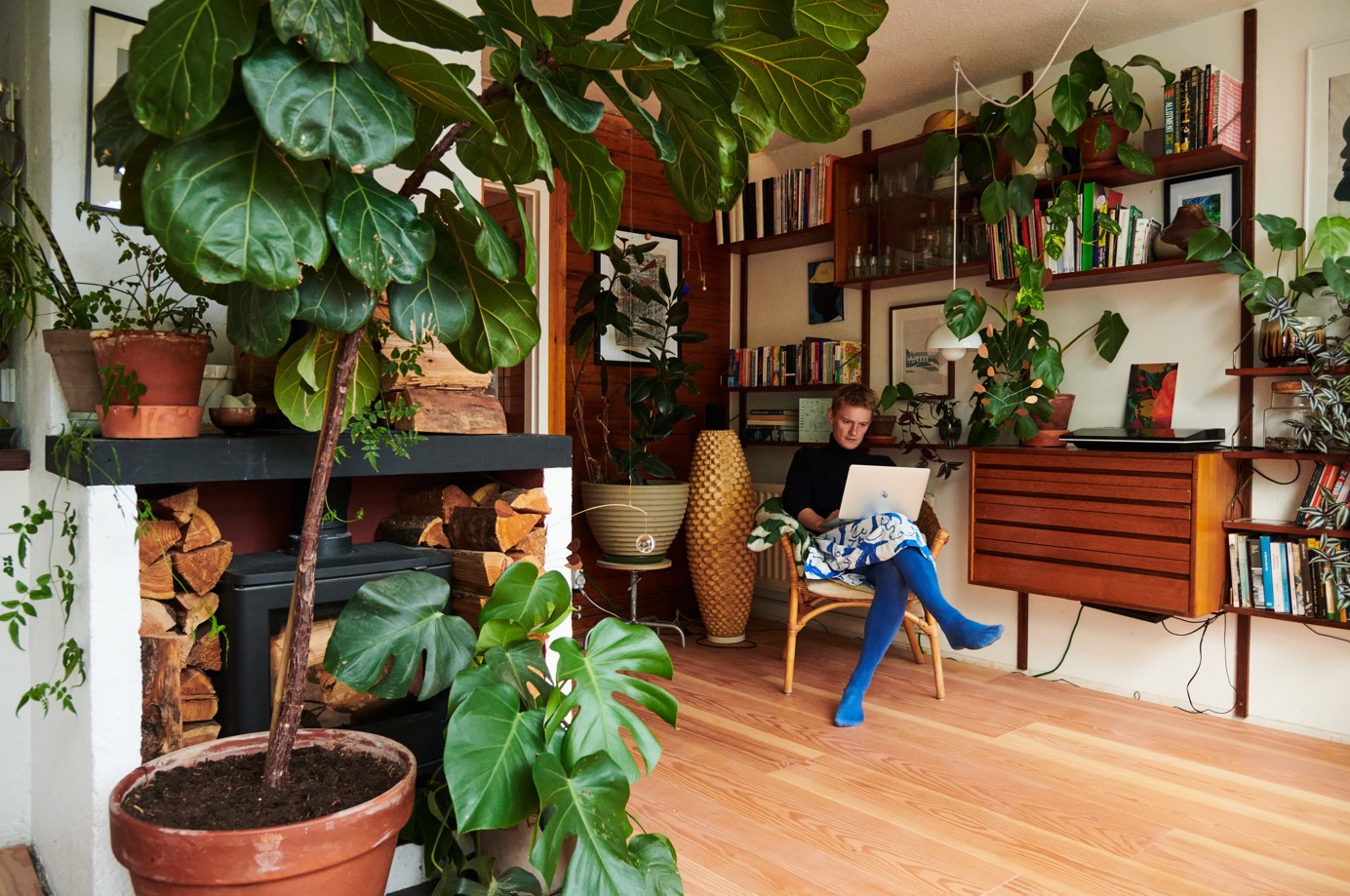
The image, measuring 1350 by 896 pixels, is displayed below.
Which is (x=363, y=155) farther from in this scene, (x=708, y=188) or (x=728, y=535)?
(x=728, y=535)

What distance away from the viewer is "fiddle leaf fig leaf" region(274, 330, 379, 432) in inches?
57.2

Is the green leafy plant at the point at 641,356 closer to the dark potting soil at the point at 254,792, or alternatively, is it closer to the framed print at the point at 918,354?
the framed print at the point at 918,354

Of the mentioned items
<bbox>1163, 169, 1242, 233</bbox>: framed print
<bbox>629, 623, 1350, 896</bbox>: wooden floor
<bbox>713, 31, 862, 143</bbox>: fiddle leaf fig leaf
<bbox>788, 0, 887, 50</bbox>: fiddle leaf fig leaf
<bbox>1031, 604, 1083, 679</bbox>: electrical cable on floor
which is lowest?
<bbox>629, 623, 1350, 896</bbox>: wooden floor

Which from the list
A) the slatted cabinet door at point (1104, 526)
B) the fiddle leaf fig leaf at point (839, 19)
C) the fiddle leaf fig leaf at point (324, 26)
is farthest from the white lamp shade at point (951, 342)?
the fiddle leaf fig leaf at point (324, 26)

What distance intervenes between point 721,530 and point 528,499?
218cm

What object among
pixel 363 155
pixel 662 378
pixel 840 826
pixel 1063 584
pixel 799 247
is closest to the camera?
→ pixel 363 155

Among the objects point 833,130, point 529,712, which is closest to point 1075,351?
point 833,130

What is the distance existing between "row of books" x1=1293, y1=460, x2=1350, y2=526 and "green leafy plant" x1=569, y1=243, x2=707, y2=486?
2380mm

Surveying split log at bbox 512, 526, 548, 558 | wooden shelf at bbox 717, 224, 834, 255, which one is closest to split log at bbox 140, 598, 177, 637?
split log at bbox 512, 526, 548, 558

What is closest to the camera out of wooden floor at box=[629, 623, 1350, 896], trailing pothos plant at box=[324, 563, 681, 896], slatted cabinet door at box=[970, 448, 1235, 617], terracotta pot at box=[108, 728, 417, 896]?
terracotta pot at box=[108, 728, 417, 896]

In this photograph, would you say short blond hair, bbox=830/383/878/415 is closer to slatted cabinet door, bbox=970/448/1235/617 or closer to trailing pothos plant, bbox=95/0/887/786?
slatted cabinet door, bbox=970/448/1235/617

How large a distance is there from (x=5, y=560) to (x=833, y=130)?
1718 millimetres

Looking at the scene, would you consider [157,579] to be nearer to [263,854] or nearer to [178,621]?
[178,621]

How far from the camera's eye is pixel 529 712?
154cm
